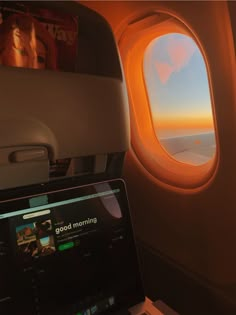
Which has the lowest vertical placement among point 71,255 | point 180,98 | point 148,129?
point 71,255

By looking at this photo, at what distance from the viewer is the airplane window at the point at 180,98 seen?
53.5 inches

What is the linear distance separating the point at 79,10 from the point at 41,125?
1.29 feet

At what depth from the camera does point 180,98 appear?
1.56m

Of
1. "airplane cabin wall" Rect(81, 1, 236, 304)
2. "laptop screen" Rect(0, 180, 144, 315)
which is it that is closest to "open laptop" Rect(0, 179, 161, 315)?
"laptop screen" Rect(0, 180, 144, 315)

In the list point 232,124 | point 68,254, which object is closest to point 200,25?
point 232,124

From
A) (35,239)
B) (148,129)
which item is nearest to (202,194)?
(148,129)

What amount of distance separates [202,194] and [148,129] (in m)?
0.51

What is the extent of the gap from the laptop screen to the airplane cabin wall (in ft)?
1.28

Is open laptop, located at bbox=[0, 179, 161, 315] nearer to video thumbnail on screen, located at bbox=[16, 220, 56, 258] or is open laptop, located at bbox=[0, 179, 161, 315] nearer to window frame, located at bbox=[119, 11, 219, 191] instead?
video thumbnail on screen, located at bbox=[16, 220, 56, 258]

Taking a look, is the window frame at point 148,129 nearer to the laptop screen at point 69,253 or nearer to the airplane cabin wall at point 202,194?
the airplane cabin wall at point 202,194

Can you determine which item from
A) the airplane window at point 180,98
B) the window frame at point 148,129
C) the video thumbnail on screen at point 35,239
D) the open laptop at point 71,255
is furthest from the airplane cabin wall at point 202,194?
the video thumbnail on screen at point 35,239

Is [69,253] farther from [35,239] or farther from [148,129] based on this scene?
[148,129]

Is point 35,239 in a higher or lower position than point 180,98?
lower

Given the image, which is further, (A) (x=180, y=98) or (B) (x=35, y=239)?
(A) (x=180, y=98)
